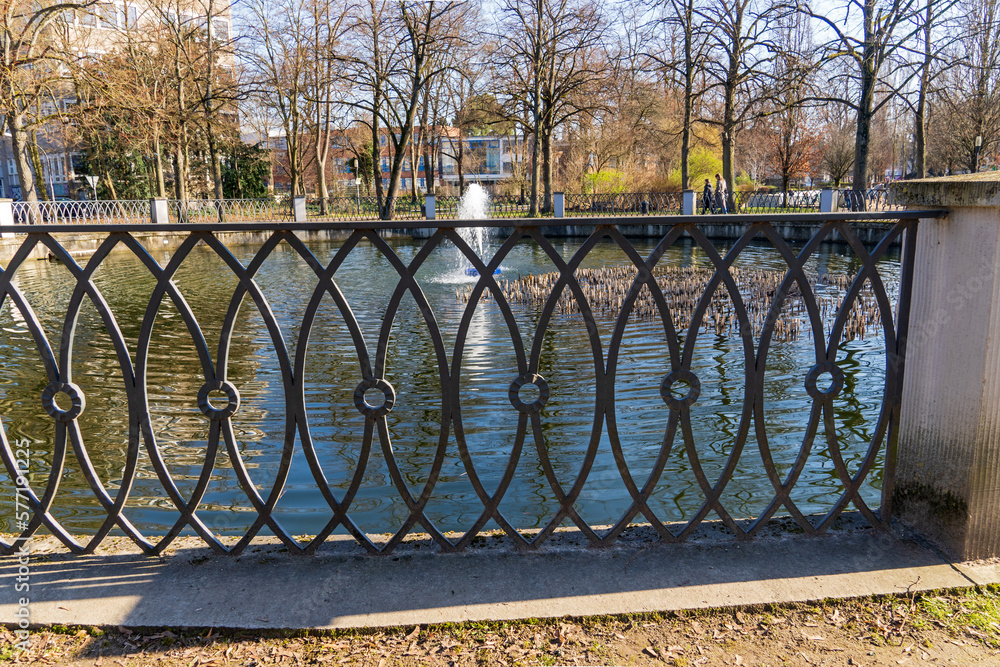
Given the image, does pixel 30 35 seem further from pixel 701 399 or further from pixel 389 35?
pixel 701 399

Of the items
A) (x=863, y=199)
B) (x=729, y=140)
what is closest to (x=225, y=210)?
(x=729, y=140)

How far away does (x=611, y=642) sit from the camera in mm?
1908

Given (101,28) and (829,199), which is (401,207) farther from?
(829,199)

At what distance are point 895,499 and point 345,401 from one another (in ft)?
15.6

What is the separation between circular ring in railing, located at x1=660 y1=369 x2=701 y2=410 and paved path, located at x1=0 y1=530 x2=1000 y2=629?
49 cm

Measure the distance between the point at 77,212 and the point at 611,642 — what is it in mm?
30192

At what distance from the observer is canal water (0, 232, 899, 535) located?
4.27 meters

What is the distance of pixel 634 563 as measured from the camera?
227 cm

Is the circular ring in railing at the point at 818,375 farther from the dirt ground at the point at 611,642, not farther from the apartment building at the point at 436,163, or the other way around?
the apartment building at the point at 436,163

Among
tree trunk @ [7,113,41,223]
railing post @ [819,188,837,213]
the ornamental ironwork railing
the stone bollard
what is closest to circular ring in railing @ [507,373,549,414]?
the ornamental ironwork railing

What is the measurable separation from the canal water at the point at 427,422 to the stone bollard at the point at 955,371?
1780mm

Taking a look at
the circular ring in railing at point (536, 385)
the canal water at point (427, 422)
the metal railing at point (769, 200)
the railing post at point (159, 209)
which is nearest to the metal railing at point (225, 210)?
the railing post at point (159, 209)

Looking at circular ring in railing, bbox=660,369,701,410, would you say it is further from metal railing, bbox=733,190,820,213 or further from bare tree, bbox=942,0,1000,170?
metal railing, bbox=733,190,820,213

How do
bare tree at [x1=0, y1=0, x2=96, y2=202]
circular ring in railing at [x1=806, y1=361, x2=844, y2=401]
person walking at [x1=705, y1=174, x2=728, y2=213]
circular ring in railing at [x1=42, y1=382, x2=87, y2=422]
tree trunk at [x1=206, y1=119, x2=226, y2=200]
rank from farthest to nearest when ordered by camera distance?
tree trunk at [x1=206, y1=119, x2=226, y2=200] → person walking at [x1=705, y1=174, x2=728, y2=213] → bare tree at [x1=0, y1=0, x2=96, y2=202] → circular ring in railing at [x1=806, y1=361, x2=844, y2=401] → circular ring in railing at [x1=42, y1=382, x2=87, y2=422]
